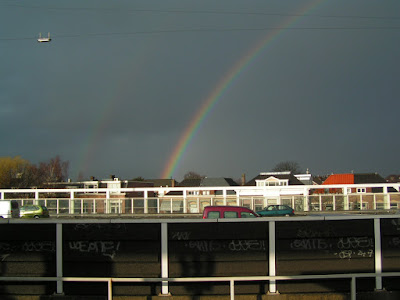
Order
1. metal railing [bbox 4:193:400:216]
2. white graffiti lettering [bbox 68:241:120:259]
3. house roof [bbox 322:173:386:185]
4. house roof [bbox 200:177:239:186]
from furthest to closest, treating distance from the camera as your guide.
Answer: house roof [bbox 200:177:239:186]
house roof [bbox 322:173:386:185]
metal railing [bbox 4:193:400:216]
white graffiti lettering [bbox 68:241:120:259]

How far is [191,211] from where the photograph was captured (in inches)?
1656

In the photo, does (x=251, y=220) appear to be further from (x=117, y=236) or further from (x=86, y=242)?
(x=86, y=242)

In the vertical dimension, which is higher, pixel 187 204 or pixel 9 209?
pixel 9 209

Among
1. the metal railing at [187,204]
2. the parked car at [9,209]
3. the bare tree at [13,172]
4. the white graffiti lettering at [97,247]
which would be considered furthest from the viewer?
the bare tree at [13,172]

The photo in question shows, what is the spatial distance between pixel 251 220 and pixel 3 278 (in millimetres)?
3650

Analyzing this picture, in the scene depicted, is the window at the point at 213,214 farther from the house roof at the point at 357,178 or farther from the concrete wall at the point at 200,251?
the house roof at the point at 357,178

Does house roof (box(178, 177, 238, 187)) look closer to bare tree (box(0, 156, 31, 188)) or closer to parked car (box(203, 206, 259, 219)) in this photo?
bare tree (box(0, 156, 31, 188))

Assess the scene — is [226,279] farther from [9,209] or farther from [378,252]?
[9,209]

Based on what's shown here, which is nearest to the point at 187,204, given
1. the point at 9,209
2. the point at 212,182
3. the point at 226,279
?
the point at 9,209

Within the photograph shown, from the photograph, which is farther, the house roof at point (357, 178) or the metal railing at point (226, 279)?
the house roof at point (357, 178)

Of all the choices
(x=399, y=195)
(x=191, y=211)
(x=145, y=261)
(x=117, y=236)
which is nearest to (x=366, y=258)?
(x=145, y=261)

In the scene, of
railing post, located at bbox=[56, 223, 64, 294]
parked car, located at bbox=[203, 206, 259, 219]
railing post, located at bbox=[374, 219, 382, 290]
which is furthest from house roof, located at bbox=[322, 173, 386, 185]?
railing post, located at bbox=[56, 223, 64, 294]

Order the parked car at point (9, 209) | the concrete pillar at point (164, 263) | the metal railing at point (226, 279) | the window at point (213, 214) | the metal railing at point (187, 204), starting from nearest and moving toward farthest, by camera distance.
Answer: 1. the metal railing at point (226, 279)
2. the concrete pillar at point (164, 263)
3. the window at point (213, 214)
4. the parked car at point (9, 209)
5. the metal railing at point (187, 204)

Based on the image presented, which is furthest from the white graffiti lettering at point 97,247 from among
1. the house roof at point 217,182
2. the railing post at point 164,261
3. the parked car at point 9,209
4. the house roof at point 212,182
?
the house roof at point 217,182
